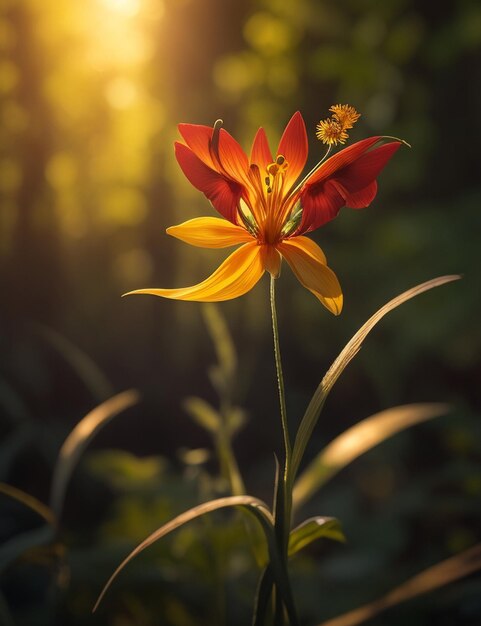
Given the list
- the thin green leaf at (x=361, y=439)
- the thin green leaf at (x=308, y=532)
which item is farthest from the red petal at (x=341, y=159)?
the thin green leaf at (x=361, y=439)

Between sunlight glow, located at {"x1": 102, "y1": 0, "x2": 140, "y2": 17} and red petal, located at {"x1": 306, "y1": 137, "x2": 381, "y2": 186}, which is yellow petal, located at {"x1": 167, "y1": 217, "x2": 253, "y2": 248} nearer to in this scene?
red petal, located at {"x1": 306, "y1": 137, "x2": 381, "y2": 186}

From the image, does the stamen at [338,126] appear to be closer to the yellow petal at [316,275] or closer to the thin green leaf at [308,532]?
the yellow petal at [316,275]

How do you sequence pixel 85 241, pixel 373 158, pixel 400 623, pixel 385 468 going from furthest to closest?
1. pixel 85 241
2. pixel 385 468
3. pixel 400 623
4. pixel 373 158

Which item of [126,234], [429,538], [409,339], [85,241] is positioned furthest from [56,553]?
[126,234]

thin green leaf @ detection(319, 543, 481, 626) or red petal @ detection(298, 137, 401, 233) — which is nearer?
red petal @ detection(298, 137, 401, 233)

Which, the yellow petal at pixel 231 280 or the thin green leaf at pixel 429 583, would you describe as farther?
the thin green leaf at pixel 429 583

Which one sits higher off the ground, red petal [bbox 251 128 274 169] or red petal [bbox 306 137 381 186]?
red petal [bbox 251 128 274 169]

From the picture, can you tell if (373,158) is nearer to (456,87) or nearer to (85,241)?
(456,87)

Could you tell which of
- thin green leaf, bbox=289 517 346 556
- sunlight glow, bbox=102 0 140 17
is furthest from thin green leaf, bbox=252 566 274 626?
sunlight glow, bbox=102 0 140 17
